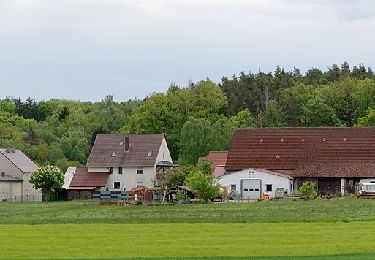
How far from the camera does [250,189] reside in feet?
284

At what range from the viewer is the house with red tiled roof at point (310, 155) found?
86.1m

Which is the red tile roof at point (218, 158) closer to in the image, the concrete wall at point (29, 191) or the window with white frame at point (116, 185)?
the window with white frame at point (116, 185)

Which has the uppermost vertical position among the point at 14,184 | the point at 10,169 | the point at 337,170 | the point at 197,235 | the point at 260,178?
the point at 10,169

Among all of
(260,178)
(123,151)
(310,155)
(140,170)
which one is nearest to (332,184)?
(310,155)

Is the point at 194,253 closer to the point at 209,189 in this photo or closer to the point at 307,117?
the point at 209,189

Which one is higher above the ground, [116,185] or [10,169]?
[10,169]

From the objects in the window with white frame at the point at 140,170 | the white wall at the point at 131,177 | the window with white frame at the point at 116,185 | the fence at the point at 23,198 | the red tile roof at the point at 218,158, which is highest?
the red tile roof at the point at 218,158

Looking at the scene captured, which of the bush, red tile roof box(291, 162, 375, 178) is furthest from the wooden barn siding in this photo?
the bush

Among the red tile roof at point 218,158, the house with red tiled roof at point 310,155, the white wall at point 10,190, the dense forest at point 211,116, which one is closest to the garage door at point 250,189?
the house with red tiled roof at point 310,155

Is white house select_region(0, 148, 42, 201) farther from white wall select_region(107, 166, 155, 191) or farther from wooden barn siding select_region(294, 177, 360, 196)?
wooden barn siding select_region(294, 177, 360, 196)

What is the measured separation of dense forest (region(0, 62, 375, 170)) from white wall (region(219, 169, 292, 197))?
70.1 ft

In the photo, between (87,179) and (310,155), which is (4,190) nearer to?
(87,179)

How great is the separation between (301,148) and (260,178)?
786cm

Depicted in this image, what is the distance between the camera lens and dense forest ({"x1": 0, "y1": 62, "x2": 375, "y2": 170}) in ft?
372
